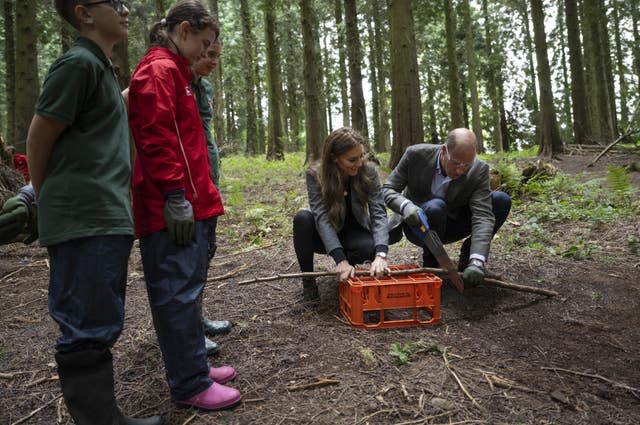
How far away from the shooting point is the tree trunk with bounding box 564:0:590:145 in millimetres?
11195

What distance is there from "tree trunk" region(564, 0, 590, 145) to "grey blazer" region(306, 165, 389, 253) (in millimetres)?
9972

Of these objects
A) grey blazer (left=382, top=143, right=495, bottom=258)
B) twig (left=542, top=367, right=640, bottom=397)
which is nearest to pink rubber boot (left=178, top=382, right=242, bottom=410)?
twig (left=542, top=367, right=640, bottom=397)

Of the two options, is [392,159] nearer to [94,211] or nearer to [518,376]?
[518,376]

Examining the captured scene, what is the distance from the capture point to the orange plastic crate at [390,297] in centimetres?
302

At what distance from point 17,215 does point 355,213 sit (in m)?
2.19

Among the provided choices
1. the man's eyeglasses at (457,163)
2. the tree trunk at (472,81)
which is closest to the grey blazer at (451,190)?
the man's eyeglasses at (457,163)

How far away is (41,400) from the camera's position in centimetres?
240

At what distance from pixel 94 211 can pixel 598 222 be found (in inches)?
212

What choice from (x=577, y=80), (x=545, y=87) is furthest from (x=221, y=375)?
(x=577, y=80)

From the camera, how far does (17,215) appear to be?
206cm

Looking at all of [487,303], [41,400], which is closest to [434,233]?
[487,303]

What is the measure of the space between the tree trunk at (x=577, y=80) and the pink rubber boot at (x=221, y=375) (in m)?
11.5

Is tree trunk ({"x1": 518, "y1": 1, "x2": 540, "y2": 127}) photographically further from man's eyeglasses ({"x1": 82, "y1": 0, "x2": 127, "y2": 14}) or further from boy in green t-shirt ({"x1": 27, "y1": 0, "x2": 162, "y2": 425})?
boy in green t-shirt ({"x1": 27, "y1": 0, "x2": 162, "y2": 425})

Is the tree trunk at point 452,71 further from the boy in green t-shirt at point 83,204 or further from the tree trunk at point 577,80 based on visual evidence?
the boy in green t-shirt at point 83,204
